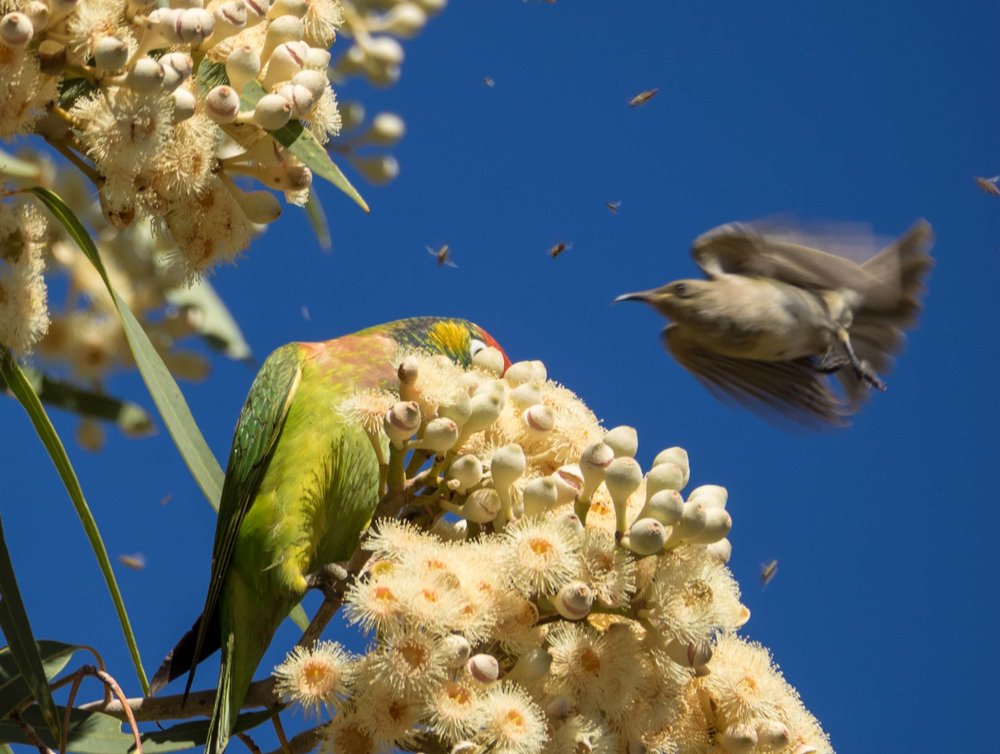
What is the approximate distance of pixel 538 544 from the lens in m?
1.95

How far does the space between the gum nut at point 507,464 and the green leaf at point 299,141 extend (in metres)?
0.56

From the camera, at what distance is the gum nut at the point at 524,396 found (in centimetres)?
230

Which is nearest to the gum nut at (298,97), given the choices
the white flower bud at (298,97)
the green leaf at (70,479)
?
the white flower bud at (298,97)

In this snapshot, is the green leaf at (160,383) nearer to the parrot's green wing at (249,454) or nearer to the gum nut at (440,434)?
the parrot's green wing at (249,454)

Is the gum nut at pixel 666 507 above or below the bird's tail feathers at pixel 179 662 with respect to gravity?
above

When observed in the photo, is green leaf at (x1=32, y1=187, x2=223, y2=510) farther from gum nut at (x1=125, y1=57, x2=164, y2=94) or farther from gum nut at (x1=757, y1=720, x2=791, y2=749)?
gum nut at (x1=757, y1=720, x2=791, y2=749)

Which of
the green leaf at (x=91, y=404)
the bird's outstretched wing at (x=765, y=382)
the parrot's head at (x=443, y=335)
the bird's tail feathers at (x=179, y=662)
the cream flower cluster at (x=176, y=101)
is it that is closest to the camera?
the cream flower cluster at (x=176, y=101)

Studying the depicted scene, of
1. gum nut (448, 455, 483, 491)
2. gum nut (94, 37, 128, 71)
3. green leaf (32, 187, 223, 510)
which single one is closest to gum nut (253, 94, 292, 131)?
gum nut (94, 37, 128, 71)

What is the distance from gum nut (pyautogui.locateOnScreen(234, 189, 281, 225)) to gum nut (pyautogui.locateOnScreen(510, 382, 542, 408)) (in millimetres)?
498

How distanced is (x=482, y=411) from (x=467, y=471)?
0.33 ft

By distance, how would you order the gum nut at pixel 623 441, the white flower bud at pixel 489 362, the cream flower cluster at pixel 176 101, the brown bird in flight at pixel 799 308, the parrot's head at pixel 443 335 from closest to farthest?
the cream flower cluster at pixel 176 101 → the gum nut at pixel 623 441 → the white flower bud at pixel 489 362 → the parrot's head at pixel 443 335 → the brown bird in flight at pixel 799 308

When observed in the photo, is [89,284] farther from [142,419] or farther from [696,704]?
[696,704]

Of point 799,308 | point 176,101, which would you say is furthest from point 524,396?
point 799,308

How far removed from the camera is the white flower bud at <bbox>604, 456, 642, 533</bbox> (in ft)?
6.66
